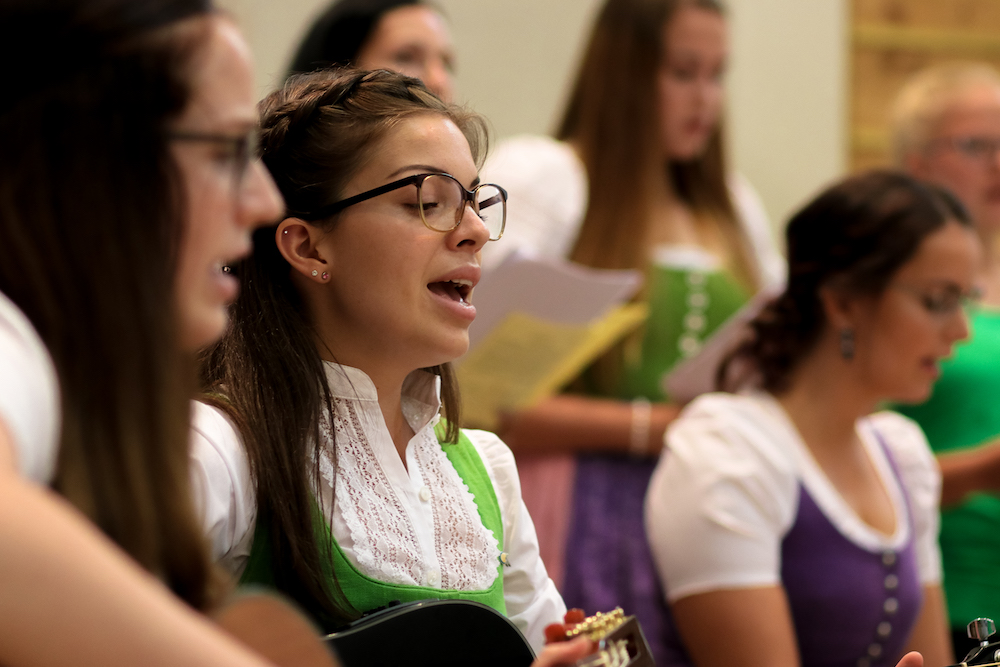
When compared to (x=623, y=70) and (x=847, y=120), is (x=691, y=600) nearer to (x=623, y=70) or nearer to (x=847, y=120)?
(x=623, y=70)

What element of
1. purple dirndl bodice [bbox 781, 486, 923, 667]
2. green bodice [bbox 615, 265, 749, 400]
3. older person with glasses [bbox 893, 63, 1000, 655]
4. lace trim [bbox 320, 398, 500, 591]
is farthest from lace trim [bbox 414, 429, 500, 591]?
older person with glasses [bbox 893, 63, 1000, 655]

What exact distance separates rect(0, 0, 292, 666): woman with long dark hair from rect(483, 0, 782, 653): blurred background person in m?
1.22

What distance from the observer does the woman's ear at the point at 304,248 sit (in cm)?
134

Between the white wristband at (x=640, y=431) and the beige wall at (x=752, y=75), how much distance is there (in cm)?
160

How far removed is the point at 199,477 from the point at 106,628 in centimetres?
46

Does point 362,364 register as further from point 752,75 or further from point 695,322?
point 752,75

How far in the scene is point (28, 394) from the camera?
701 millimetres

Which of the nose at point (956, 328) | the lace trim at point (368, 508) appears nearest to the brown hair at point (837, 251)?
the nose at point (956, 328)

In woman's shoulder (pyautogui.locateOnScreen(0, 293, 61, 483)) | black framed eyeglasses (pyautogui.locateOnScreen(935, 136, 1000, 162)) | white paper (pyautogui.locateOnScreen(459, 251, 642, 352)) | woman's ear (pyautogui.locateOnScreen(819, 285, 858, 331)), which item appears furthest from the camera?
black framed eyeglasses (pyautogui.locateOnScreen(935, 136, 1000, 162))

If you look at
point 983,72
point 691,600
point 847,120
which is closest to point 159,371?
point 691,600

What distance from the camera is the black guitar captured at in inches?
41.5

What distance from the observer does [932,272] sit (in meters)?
2.03

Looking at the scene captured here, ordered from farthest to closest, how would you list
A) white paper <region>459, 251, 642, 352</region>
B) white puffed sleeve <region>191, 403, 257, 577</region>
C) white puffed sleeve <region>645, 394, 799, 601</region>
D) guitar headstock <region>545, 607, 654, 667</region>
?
white paper <region>459, 251, 642, 352</region> < white puffed sleeve <region>645, 394, 799, 601</region> < white puffed sleeve <region>191, 403, 257, 577</region> < guitar headstock <region>545, 607, 654, 667</region>

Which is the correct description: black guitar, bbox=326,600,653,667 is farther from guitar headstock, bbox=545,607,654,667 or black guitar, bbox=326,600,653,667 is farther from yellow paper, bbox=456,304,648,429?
yellow paper, bbox=456,304,648,429
